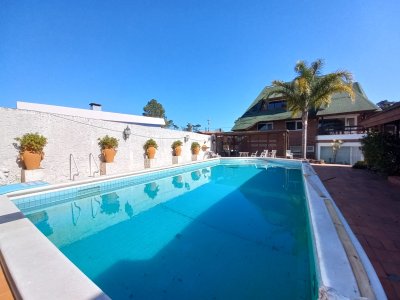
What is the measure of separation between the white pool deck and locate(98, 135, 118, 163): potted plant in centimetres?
682

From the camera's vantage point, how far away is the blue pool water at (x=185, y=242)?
2.70 m

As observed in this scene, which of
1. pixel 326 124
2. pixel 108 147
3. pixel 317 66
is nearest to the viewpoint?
pixel 108 147

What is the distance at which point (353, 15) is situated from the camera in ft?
31.0

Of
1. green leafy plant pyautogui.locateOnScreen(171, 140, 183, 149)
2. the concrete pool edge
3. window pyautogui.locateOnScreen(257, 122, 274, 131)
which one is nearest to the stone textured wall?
green leafy plant pyautogui.locateOnScreen(171, 140, 183, 149)

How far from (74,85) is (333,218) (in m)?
25.2

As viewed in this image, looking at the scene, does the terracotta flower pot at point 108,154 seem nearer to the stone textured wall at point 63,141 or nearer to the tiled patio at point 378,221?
the stone textured wall at point 63,141

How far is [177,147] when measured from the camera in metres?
15.2

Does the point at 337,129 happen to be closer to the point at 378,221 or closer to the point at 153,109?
the point at 378,221

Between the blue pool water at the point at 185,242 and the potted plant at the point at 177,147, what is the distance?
8.07m

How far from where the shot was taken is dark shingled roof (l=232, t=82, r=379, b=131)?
56.4 ft

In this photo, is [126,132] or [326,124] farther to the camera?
[326,124]

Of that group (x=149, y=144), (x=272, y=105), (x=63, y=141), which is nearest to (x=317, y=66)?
(x=272, y=105)

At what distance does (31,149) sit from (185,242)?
687 centimetres

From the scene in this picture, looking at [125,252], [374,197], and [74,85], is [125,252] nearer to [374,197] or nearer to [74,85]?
[374,197]
